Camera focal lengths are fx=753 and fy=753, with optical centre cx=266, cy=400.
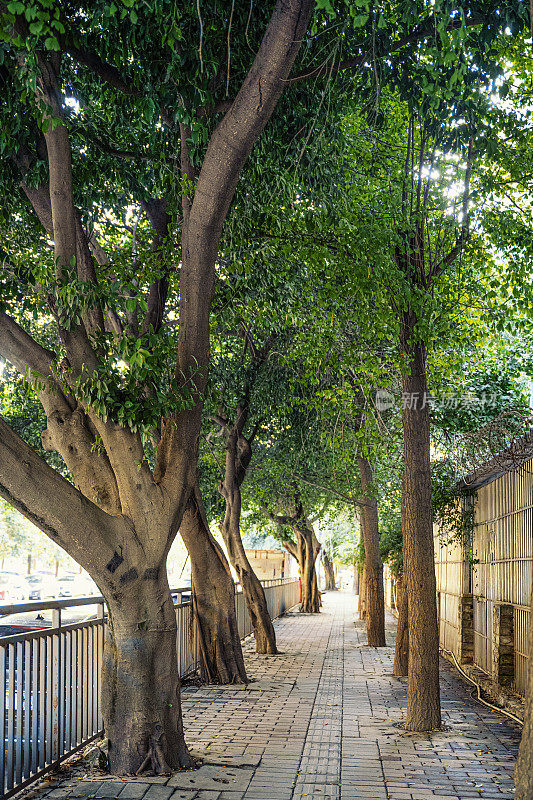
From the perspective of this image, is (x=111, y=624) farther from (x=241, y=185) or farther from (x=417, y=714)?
(x=241, y=185)

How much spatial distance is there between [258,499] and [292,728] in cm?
1284

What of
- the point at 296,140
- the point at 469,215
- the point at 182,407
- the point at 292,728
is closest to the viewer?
the point at 182,407

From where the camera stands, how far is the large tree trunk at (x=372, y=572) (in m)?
18.0

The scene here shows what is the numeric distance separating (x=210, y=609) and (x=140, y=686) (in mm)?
5304

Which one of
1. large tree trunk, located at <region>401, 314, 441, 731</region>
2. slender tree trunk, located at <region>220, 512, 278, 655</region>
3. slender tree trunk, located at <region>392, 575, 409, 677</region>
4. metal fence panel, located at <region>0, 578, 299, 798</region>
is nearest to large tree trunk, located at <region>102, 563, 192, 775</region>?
metal fence panel, located at <region>0, 578, 299, 798</region>

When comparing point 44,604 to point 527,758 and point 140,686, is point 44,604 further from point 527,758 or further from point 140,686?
point 527,758

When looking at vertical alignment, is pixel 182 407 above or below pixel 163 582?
above

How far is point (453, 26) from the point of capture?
270 inches

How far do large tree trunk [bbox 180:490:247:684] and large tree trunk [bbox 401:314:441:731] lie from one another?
3564 mm

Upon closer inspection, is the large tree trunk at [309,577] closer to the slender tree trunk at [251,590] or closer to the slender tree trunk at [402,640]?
the slender tree trunk at [251,590]

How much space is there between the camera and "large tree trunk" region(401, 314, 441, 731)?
27.5 ft

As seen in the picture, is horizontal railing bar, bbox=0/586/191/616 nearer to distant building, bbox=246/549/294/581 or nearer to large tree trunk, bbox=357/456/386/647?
large tree trunk, bbox=357/456/386/647

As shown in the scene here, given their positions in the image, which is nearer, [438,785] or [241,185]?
[438,785]

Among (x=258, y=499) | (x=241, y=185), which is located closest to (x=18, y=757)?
(x=241, y=185)
